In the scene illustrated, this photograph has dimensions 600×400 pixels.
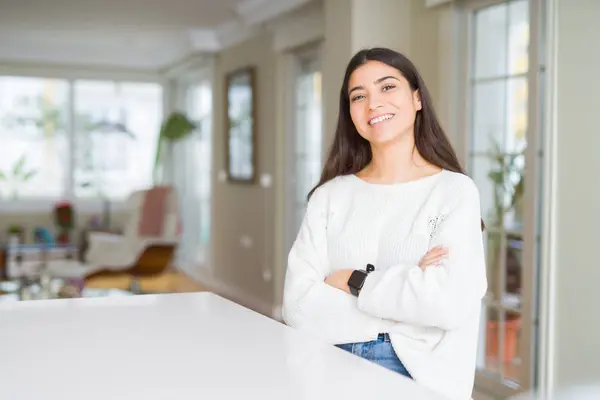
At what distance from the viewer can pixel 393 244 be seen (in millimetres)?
1764

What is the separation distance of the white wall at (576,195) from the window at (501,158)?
233 millimetres

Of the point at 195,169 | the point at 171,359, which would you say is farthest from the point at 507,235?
the point at 195,169

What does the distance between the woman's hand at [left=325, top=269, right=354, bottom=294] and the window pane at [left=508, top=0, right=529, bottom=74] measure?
2219 millimetres

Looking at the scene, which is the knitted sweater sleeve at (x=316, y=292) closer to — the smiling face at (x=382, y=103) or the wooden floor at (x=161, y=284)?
the smiling face at (x=382, y=103)

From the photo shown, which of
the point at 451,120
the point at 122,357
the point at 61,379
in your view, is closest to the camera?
the point at 61,379

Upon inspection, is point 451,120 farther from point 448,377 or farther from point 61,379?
point 61,379

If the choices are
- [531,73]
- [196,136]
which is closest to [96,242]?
[196,136]

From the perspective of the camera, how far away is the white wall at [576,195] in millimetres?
3242

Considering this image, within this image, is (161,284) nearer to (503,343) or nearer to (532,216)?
(503,343)

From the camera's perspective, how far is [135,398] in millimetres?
1100

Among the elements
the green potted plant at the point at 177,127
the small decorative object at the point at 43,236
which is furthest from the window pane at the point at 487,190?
the small decorative object at the point at 43,236

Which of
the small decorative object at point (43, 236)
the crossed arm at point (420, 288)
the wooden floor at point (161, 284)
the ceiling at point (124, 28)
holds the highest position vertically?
the ceiling at point (124, 28)

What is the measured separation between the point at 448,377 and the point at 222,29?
6.29 metres

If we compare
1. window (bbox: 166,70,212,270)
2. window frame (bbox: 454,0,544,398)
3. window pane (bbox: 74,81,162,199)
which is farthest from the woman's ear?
window pane (bbox: 74,81,162,199)
